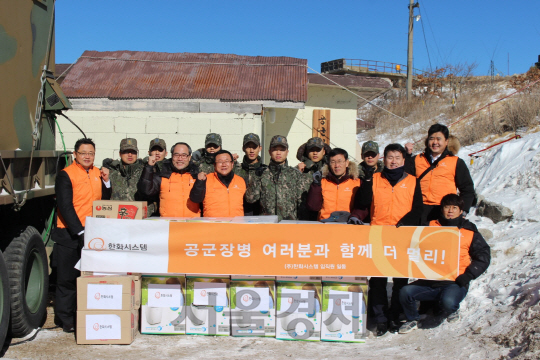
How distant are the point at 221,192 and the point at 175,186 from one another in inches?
21.7

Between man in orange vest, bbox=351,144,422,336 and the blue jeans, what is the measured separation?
0.82 ft

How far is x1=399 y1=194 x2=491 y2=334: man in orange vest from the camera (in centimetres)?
464

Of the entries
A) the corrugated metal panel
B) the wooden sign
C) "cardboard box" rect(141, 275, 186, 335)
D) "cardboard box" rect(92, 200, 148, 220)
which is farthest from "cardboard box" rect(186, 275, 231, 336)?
the wooden sign

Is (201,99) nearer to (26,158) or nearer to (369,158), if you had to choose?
(369,158)

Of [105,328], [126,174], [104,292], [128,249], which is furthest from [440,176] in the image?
[126,174]

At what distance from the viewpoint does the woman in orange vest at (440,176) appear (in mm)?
5090

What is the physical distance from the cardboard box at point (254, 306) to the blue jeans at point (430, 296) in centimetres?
132

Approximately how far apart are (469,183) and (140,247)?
3.51m

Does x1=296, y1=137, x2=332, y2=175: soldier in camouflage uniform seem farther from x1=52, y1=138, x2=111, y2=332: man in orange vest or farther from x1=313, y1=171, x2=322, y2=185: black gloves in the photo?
x1=52, y1=138, x2=111, y2=332: man in orange vest

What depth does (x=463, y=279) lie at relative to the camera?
15.1 feet

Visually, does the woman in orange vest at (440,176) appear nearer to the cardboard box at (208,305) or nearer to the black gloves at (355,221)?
the black gloves at (355,221)

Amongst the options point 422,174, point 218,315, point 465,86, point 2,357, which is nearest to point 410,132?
point 465,86

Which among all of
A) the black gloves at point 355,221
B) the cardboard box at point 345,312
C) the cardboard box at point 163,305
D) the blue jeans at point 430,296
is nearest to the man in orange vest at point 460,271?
the blue jeans at point 430,296

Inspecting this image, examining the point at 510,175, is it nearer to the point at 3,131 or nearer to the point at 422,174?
the point at 422,174
